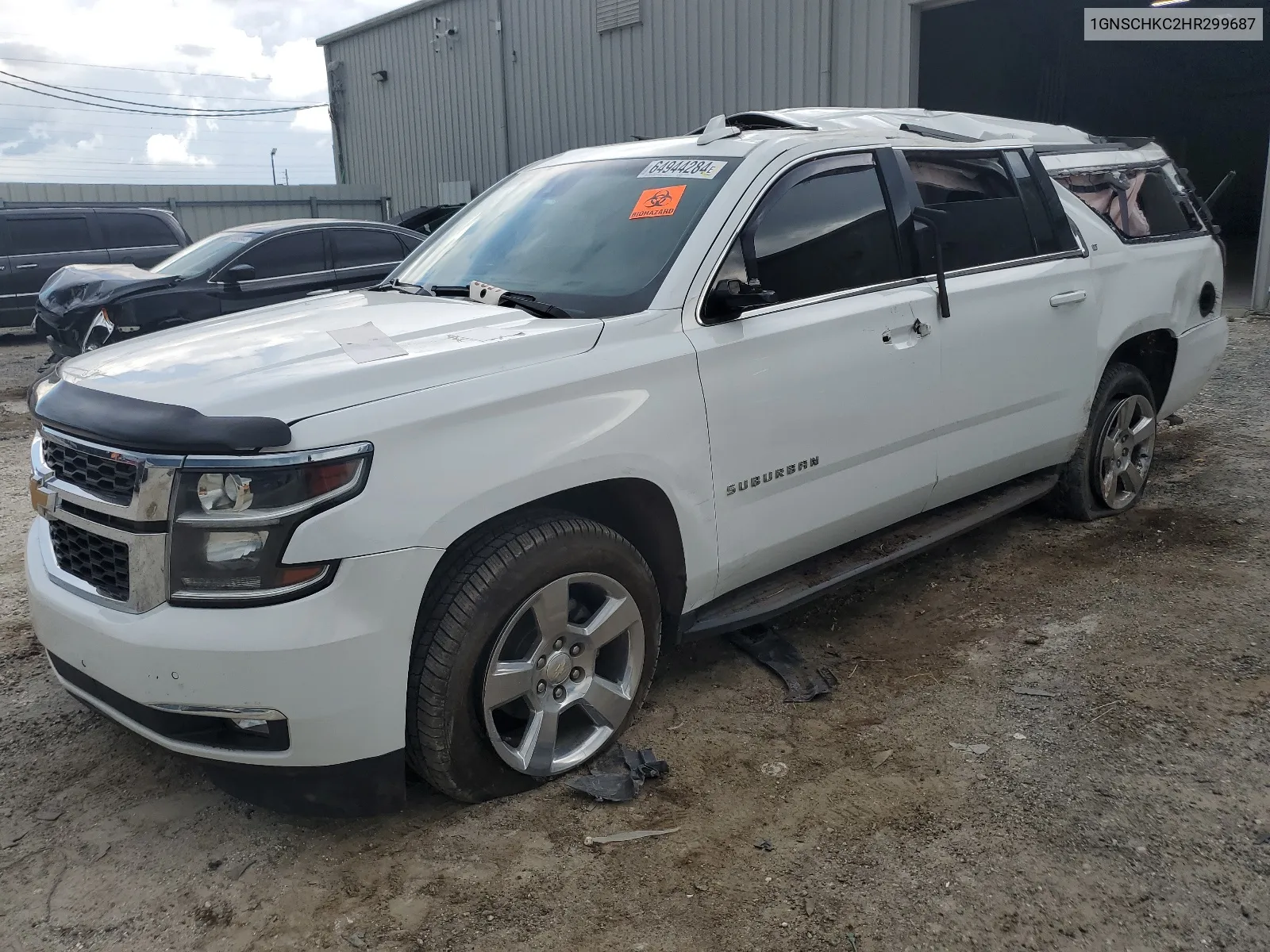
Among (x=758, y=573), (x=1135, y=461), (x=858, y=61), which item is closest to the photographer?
(x=758, y=573)

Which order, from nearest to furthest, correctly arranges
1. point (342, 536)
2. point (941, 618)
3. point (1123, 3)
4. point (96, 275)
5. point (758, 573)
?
point (342, 536) < point (758, 573) < point (941, 618) < point (96, 275) < point (1123, 3)

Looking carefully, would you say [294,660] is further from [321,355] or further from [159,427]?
[321,355]

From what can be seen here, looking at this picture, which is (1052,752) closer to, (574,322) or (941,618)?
(941,618)

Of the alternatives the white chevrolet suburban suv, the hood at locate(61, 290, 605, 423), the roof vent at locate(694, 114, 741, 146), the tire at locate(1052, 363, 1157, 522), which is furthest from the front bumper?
the tire at locate(1052, 363, 1157, 522)

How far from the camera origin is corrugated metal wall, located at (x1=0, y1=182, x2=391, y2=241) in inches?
734

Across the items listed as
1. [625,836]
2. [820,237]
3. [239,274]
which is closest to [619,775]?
[625,836]

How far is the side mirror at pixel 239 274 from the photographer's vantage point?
28.1 ft

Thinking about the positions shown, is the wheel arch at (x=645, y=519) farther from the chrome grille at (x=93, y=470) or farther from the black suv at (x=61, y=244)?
the black suv at (x=61, y=244)

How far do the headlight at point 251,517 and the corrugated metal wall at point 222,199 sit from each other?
1797cm

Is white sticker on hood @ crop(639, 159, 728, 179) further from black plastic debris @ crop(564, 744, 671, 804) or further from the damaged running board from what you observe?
black plastic debris @ crop(564, 744, 671, 804)

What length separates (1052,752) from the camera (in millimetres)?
3135

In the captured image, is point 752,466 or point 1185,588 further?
point 1185,588

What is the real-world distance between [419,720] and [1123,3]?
16094mm

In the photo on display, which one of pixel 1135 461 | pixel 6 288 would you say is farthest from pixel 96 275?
pixel 1135 461
